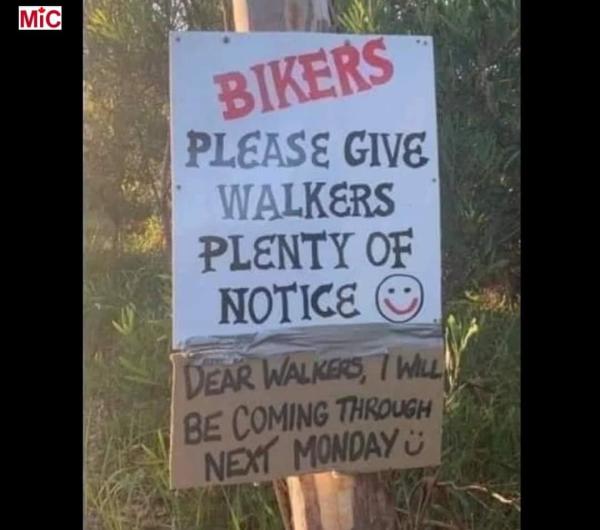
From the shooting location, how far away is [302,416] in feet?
4.87

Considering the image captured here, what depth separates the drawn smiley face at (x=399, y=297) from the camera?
1499 millimetres

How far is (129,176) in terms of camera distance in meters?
2.13

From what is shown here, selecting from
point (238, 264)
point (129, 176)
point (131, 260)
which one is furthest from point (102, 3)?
point (238, 264)

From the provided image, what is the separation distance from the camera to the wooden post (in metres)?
1.52

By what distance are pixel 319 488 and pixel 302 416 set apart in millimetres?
212

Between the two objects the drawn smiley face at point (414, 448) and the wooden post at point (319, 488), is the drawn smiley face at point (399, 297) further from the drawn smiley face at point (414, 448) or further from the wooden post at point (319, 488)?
the wooden post at point (319, 488)

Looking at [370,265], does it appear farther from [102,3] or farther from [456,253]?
[102,3]
